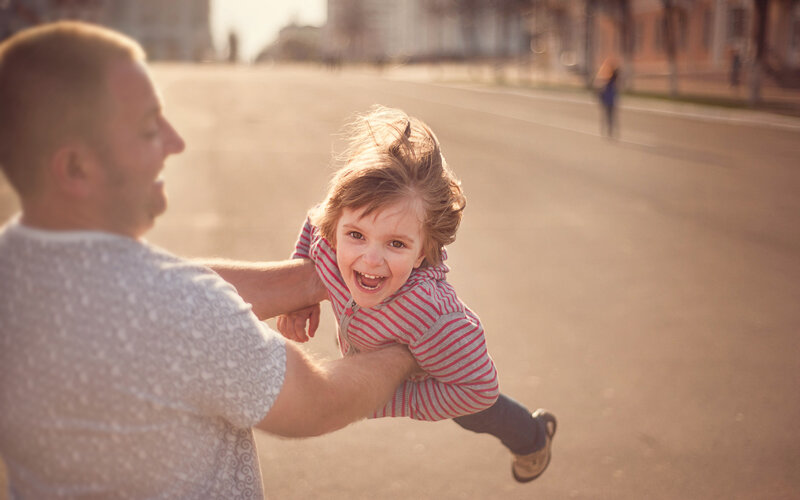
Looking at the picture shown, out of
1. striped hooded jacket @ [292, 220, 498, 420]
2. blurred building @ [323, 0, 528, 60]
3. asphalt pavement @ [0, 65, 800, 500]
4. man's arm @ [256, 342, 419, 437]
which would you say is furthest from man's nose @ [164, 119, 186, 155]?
blurred building @ [323, 0, 528, 60]

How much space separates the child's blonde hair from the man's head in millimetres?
686

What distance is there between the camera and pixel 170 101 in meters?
31.4

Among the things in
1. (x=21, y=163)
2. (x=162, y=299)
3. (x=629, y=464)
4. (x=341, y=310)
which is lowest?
(x=629, y=464)

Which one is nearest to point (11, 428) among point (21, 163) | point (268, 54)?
point (21, 163)

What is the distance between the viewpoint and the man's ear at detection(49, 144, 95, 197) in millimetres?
1323

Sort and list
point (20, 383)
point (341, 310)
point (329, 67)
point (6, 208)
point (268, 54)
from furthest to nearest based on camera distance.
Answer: point (268, 54) < point (329, 67) < point (6, 208) < point (341, 310) < point (20, 383)

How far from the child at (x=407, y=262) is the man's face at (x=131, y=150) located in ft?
2.18

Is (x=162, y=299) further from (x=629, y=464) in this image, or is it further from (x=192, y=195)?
(x=192, y=195)

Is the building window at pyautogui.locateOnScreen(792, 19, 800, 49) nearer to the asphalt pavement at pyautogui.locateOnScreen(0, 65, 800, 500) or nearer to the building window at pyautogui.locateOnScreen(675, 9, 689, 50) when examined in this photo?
the building window at pyautogui.locateOnScreen(675, 9, 689, 50)

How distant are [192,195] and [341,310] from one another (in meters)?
9.68

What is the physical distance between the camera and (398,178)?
2021mm

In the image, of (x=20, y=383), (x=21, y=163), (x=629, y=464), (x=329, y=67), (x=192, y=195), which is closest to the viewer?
(x=21, y=163)

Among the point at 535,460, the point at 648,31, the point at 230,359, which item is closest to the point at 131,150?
the point at 230,359

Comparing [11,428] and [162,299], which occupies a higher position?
[162,299]
